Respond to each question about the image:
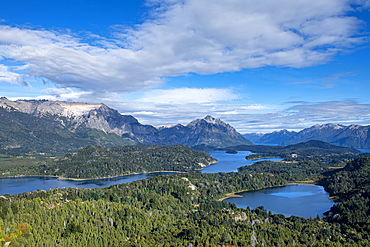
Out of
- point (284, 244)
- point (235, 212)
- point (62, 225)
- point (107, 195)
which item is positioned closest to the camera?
point (284, 244)

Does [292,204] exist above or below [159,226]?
below

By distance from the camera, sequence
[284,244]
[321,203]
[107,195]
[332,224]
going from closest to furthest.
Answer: [284,244], [332,224], [107,195], [321,203]

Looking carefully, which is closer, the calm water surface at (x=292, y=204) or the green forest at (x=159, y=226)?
the green forest at (x=159, y=226)

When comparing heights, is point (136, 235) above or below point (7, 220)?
below

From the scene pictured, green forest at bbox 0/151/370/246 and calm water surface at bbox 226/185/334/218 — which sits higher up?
green forest at bbox 0/151/370/246

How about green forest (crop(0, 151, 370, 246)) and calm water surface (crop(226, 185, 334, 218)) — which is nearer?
green forest (crop(0, 151, 370, 246))

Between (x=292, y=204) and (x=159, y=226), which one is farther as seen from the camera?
(x=292, y=204)

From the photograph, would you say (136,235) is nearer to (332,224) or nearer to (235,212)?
(235,212)

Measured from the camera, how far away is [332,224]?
414ft

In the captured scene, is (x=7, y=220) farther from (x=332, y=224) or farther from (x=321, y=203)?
(x=321, y=203)

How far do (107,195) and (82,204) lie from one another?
35.2m

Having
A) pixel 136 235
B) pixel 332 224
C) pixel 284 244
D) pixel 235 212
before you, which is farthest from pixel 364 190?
pixel 136 235

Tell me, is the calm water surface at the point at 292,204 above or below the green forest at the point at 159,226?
below

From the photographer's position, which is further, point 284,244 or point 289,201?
point 289,201
